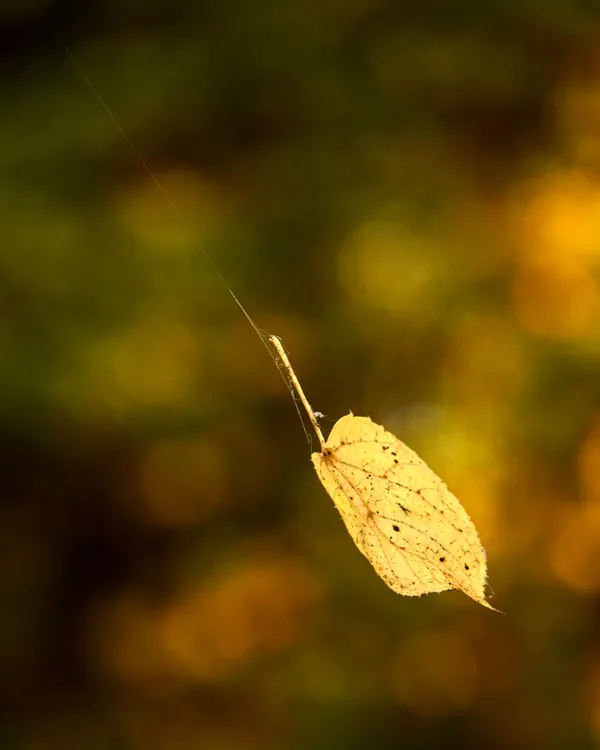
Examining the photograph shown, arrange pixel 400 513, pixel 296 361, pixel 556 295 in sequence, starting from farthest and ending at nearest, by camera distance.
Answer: pixel 556 295, pixel 296 361, pixel 400 513

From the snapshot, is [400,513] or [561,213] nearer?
[400,513]

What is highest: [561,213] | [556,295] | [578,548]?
[561,213]

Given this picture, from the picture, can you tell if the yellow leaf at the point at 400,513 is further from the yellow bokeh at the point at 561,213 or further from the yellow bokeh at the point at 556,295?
the yellow bokeh at the point at 561,213

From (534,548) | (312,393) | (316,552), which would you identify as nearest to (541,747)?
(534,548)

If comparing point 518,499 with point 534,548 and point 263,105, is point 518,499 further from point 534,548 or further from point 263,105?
point 263,105

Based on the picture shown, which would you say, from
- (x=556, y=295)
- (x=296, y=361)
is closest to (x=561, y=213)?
(x=556, y=295)

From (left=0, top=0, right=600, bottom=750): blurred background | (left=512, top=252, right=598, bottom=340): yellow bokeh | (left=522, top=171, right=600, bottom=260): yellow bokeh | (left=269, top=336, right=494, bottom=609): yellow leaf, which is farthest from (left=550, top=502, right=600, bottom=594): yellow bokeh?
(left=269, top=336, right=494, bottom=609): yellow leaf

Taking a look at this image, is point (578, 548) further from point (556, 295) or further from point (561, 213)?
point (561, 213)
